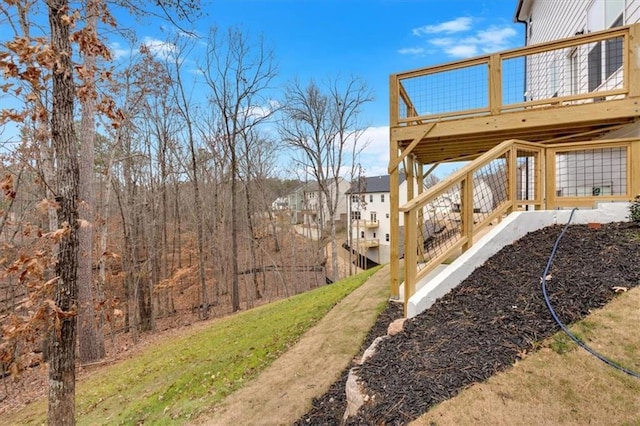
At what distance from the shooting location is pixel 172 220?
58.5 ft

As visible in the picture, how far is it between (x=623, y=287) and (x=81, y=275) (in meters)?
9.57

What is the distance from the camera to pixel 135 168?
1405 centimetres

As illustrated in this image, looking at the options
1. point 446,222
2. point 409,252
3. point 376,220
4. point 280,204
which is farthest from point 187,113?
point 376,220

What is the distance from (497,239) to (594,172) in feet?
10.9

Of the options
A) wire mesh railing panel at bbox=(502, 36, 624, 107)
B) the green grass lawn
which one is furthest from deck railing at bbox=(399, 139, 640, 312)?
the green grass lawn

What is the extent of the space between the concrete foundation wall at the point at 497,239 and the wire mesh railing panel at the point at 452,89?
1.69 metres

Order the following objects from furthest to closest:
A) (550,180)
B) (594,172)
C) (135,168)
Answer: (135,168)
(594,172)
(550,180)

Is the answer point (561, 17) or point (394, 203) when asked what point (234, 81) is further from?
point (394, 203)

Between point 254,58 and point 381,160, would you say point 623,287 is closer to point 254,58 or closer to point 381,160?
point 254,58

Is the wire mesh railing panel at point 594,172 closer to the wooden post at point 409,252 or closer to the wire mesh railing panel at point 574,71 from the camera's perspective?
the wire mesh railing panel at point 574,71

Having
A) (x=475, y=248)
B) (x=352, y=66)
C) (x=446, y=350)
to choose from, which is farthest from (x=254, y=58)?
(x=446, y=350)

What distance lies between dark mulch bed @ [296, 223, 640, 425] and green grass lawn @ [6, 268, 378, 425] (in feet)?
6.48

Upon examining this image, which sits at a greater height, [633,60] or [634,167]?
[633,60]

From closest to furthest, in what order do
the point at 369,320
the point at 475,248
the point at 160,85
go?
the point at 475,248 < the point at 369,320 < the point at 160,85
